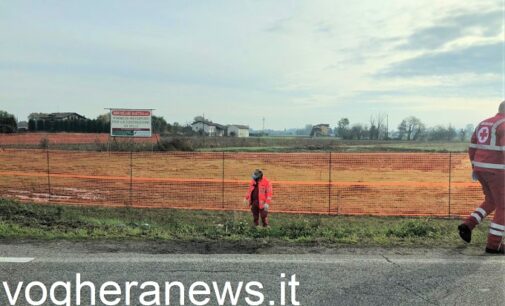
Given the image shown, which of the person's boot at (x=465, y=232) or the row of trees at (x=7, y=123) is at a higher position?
the row of trees at (x=7, y=123)

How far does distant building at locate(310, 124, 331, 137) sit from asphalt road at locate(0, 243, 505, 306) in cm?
10807

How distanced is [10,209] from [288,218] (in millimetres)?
6144

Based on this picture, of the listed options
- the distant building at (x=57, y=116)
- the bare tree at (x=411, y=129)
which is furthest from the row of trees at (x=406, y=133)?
the distant building at (x=57, y=116)

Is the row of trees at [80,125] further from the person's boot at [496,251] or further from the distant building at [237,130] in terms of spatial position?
the person's boot at [496,251]

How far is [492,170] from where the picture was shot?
5.29 metres

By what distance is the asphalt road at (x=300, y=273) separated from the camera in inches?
148

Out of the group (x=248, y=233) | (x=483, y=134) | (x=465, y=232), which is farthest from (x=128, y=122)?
(x=483, y=134)

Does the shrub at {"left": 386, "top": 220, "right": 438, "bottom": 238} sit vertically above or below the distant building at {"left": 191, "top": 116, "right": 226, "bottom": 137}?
below

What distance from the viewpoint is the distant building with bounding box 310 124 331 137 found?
112m

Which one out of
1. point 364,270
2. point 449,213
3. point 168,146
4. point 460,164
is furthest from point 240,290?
point 168,146

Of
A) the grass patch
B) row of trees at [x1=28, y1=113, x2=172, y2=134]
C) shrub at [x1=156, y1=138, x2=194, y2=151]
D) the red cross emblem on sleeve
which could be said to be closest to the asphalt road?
the grass patch

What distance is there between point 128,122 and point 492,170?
74.2ft

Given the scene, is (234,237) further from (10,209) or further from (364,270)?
(10,209)

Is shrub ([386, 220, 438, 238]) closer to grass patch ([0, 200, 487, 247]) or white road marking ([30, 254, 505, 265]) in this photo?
grass patch ([0, 200, 487, 247])
